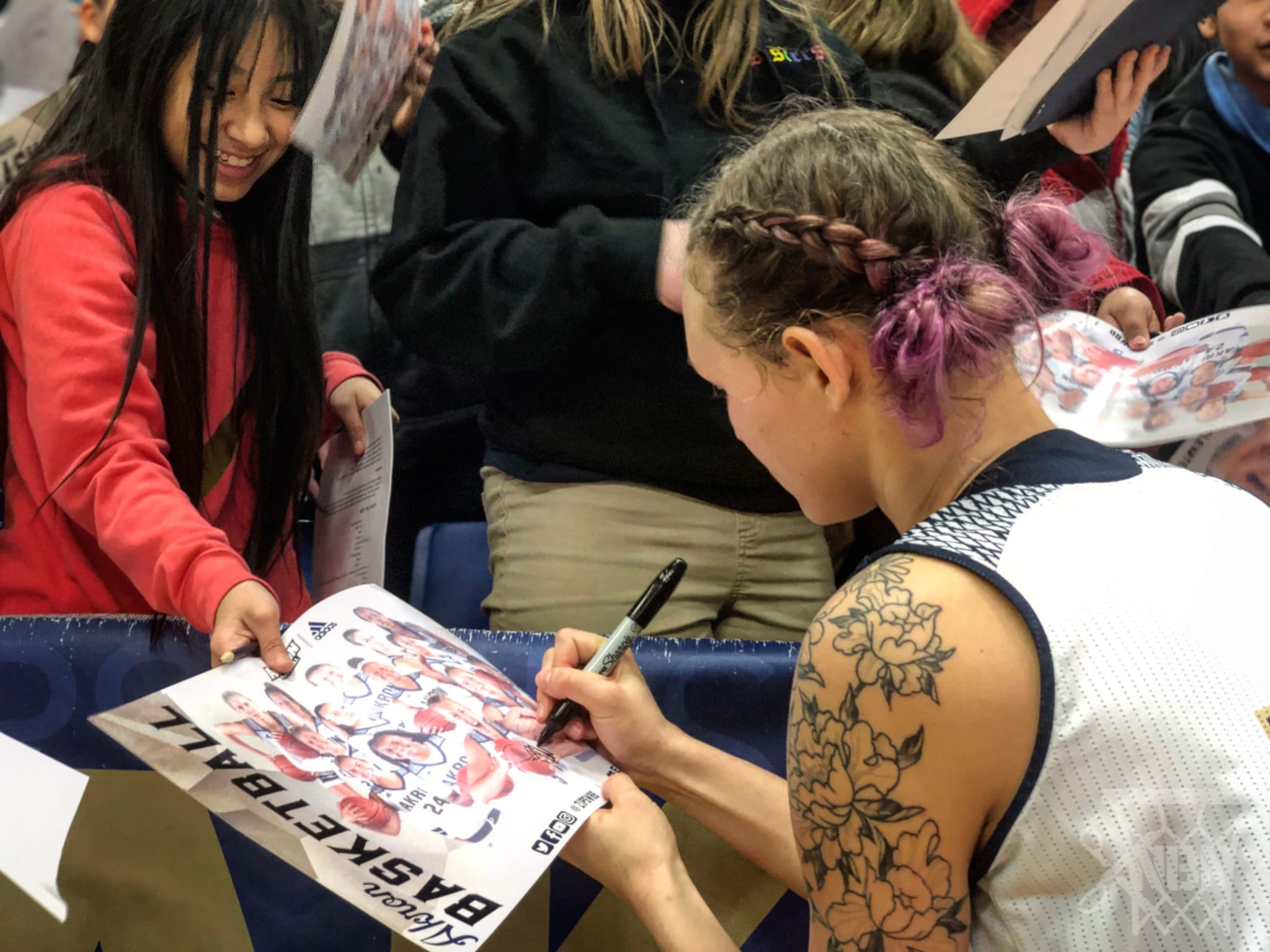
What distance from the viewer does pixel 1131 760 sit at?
2.49 ft

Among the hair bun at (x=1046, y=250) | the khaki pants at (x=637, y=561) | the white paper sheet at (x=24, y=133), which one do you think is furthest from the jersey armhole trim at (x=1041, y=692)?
the white paper sheet at (x=24, y=133)

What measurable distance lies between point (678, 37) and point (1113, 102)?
0.48 m

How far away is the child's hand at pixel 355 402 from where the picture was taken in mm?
1362

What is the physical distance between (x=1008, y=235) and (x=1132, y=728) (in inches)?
15.7

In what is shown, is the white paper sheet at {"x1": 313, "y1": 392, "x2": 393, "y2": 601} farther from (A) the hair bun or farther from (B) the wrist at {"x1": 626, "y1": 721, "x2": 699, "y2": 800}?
(A) the hair bun

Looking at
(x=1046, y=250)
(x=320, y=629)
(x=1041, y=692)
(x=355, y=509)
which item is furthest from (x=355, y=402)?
(x=1041, y=692)

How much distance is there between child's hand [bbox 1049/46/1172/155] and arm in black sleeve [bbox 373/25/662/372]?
470mm

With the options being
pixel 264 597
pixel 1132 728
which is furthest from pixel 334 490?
pixel 1132 728

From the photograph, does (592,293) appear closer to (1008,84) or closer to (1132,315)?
(1008,84)

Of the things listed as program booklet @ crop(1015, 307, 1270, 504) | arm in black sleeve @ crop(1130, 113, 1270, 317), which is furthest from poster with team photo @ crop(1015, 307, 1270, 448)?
arm in black sleeve @ crop(1130, 113, 1270, 317)

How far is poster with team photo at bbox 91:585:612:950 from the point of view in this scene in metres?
0.89

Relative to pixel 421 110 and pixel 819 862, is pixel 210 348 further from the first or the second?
pixel 819 862

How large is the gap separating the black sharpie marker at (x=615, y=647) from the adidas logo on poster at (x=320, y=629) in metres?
0.21

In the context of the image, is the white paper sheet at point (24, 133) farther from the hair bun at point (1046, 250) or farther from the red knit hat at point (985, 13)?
the red knit hat at point (985, 13)
